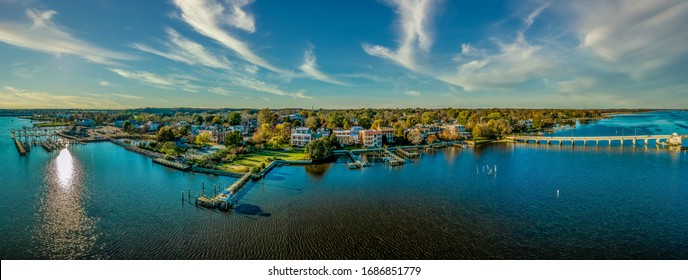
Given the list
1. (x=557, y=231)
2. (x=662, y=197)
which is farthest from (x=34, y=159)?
(x=662, y=197)

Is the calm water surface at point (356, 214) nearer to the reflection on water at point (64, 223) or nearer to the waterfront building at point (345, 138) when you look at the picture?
the reflection on water at point (64, 223)

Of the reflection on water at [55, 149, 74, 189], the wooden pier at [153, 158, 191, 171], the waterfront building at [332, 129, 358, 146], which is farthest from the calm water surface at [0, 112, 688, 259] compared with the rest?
the waterfront building at [332, 129, 358, 146]

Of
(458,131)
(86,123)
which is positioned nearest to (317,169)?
(458,131)

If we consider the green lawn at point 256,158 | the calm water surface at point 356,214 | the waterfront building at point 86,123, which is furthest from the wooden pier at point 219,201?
the waterfront building at point 86,123

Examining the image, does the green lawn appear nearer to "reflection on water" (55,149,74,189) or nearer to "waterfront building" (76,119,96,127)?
"reflection on water" (55,149,74,189)

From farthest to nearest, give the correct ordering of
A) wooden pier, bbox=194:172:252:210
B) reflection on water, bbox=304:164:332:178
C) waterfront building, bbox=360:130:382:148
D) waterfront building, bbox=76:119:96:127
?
waterfront building, bbox=76:119:96:127 → waterfront building, bbox=360:130:382:148 → reflection on water, bbox=304:164:332:178 → wooden pier, bbox=194:172:252:210

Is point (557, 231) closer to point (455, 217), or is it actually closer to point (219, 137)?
point (455, 217)
